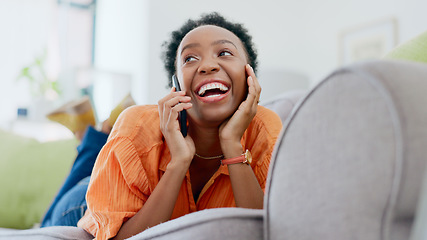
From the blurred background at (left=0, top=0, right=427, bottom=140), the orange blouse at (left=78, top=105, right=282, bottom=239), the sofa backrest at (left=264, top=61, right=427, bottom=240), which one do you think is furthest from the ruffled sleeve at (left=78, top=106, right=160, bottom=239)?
the blurred background at (left=0, top=0, right=427, bottom=140)

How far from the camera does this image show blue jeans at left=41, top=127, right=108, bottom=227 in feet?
3.76

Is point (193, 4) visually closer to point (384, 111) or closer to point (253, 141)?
point (253, 141)

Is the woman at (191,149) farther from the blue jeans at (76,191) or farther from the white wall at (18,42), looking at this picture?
the white wall at (18,42)

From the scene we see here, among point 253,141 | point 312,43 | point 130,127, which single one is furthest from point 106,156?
point 312,43

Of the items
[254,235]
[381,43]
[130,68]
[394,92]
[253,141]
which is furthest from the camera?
[130,68]

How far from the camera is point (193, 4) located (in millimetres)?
3627

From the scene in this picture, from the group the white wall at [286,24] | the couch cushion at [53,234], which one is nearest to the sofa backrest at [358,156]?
the couch cushion at [53,234]

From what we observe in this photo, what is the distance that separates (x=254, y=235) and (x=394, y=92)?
254mm

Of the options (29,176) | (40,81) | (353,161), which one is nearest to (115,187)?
(353,161)

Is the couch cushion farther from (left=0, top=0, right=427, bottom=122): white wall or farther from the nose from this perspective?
(left=0, top=0, right=427, bottom=122): white wall

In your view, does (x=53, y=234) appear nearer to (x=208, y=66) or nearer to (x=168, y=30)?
(x=208, y=66)

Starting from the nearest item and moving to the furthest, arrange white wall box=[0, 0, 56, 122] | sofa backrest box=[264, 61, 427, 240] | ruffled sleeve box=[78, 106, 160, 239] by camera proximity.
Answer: sofa backrest box=[264, 61, 427, 240] < ruffled sleeve box=[78, 106, 160, 239] < white wall box=[0, 0, 56, 122]

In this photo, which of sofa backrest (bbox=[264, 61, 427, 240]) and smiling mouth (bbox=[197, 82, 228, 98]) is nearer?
sofa backrest (bbox=[264, 61, 427, 240])

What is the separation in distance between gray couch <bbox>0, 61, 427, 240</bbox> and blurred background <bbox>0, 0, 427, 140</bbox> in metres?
2.71
